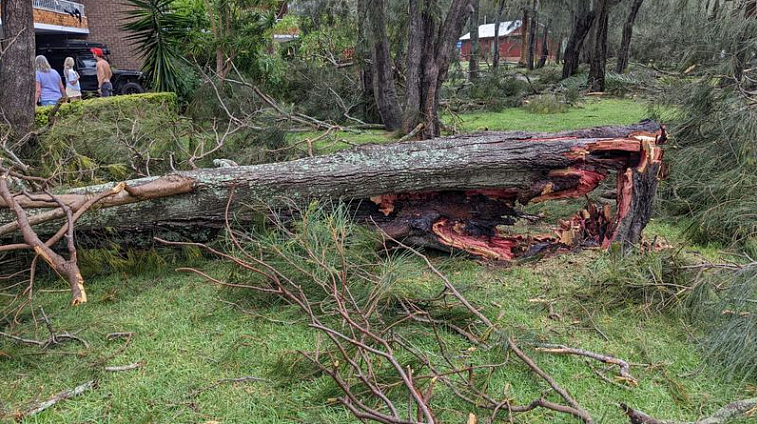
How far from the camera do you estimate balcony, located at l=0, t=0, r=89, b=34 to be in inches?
709

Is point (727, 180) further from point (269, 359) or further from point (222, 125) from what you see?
point (222, 125)

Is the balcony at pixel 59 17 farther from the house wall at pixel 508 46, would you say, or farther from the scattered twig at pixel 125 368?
the house wall at pixel 508 46

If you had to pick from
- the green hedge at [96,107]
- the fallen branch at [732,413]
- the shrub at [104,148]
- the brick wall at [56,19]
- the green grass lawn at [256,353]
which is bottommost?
the green grass lawn at [256,353]

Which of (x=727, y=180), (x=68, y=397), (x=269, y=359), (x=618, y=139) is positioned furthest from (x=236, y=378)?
(x=727, y=180)

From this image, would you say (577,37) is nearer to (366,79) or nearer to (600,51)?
(600,51)

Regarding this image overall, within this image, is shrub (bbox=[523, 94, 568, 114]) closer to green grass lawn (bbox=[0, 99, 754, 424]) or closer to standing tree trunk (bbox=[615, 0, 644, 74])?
standing tree trunk (bbox=[615, 0, 644, 74])

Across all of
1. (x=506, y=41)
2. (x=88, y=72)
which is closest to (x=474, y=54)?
(x=88, y=72)

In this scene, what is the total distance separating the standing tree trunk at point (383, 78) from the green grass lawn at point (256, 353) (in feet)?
21.5

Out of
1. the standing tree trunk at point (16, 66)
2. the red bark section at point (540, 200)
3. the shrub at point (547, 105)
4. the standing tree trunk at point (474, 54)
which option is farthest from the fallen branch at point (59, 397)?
the shrub at point (547, 105)

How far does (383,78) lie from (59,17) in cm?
1457

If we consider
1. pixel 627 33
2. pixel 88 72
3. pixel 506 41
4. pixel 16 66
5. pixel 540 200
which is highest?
pixel 506 41

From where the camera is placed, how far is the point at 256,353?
10.1 feet

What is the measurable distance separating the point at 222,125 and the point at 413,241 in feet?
16.5

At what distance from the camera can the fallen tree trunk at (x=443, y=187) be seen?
4.14 m
